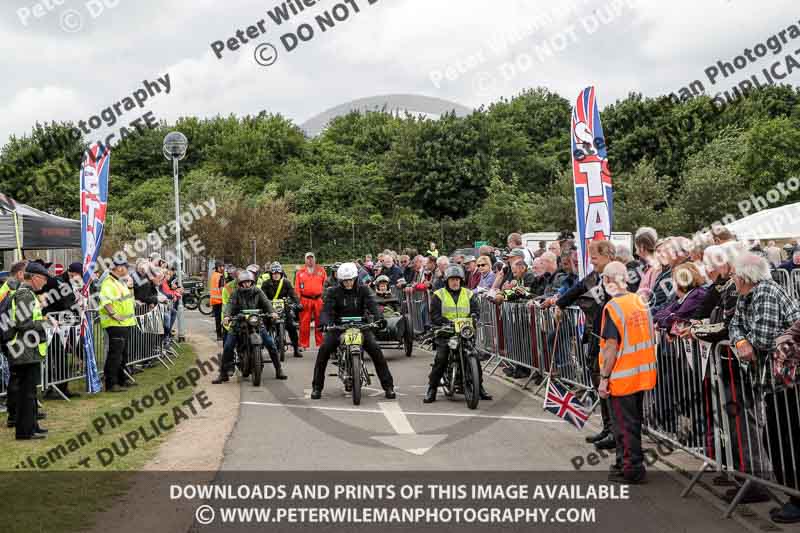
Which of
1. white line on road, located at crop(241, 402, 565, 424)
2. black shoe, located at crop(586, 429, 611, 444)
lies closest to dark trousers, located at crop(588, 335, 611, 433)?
black shoe, located at crop(586, 429, 611, 444)

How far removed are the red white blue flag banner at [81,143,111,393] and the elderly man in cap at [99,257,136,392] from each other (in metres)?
0.34

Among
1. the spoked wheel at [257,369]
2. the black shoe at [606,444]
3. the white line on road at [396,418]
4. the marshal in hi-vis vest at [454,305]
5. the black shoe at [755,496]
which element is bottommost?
the black shoe at [755,496]

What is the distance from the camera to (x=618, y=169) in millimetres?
57438

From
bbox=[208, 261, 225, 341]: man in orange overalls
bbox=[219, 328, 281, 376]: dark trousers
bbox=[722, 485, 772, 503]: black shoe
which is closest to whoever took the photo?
bbox=[722, 485, 772, 503]: black shoe

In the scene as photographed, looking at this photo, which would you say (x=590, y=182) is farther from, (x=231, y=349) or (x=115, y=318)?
(x=115, y=318)

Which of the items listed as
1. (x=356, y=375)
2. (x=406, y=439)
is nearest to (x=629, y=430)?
(x=406, y=439)

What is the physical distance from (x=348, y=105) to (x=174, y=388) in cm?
6992

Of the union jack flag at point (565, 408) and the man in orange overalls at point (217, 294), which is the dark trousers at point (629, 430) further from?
the man in orange overalls at point (217, 294)

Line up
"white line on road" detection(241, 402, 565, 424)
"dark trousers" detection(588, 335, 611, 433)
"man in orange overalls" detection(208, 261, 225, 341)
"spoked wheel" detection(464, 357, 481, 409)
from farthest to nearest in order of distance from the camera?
"man in orange overalls" detection(208, 261, 225, 341) < "spoked wheel" detection(464, 357, 481, 409) < "white line on road" detection(241, 402, 565, 424) < "dark trousers" detection(588, 335, 611, 433)

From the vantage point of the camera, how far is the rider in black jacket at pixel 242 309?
13.8 m

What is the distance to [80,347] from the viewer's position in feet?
42.7

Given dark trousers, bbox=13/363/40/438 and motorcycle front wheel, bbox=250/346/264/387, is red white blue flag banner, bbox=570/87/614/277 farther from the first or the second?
dark trousers, bbox=13/363/40/438

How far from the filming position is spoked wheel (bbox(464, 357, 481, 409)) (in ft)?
34.6

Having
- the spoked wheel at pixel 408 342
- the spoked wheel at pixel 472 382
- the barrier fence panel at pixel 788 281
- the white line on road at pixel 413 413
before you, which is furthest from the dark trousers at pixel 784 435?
the spoked wheel at pixel 408 342
